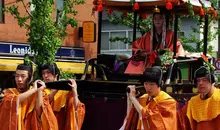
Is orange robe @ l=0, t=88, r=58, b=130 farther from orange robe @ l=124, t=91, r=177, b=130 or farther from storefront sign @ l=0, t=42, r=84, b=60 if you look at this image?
storefront sign @ l=0, t=42, r=84, b=60

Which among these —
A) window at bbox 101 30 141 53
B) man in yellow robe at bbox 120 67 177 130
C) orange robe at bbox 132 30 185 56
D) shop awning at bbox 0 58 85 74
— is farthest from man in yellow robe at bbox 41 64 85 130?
window at bbox 101 30 141 53

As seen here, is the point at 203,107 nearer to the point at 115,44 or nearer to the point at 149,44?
the point at 149,44

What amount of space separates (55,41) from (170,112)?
6739 mm

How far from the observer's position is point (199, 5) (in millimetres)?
8398

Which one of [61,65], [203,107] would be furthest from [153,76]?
[61,65]

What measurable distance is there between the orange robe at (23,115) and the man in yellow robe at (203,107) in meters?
1.61

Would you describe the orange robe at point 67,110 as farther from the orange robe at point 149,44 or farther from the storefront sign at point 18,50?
the storefront sign at point 18,50

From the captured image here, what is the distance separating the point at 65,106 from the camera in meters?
7.04

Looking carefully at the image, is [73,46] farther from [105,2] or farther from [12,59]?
[105,2]

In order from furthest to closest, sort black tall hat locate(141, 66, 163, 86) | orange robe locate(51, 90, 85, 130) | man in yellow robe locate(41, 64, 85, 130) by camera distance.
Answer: orange robe locate(51, 90, 85, 130) < man in yellow robe locate(41, 64, 85, 130) < black tall hat locate(141, 66, 163, 86)

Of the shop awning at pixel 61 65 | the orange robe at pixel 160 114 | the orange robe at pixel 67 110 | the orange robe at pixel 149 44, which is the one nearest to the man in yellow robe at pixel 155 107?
the orange robe at pixel 160 114

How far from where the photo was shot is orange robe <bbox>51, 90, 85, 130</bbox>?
273 inches

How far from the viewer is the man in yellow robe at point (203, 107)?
5.99 metres

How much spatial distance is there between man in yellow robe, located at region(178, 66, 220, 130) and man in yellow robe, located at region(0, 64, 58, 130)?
165 cm
